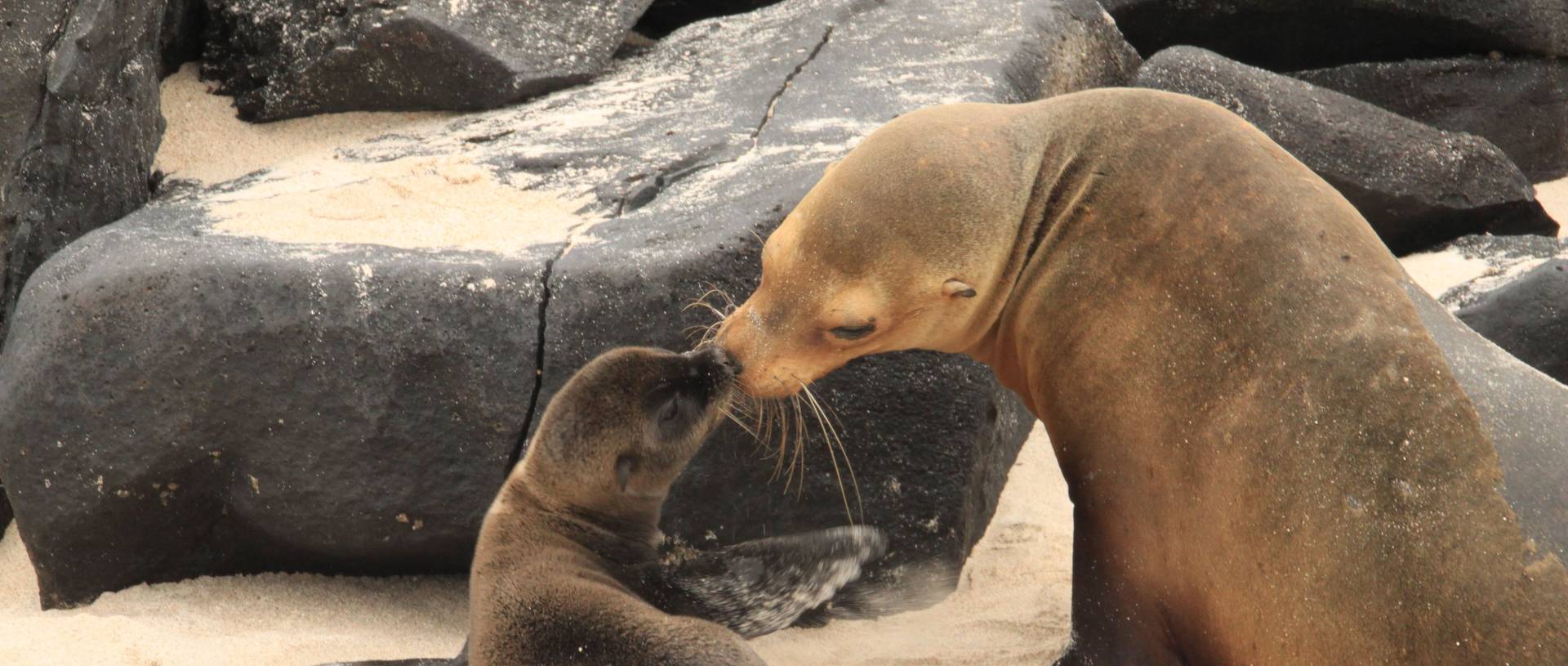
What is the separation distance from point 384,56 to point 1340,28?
524cm

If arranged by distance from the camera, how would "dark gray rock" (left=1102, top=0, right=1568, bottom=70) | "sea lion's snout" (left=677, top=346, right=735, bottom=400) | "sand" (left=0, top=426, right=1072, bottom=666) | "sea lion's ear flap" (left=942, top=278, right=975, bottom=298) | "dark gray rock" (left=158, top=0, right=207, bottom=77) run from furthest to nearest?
"dark gray rock" (left=1102, top=0, right=1568, bottom=70) → "dark gray rock" (left=158, top=0, right=207, bottom=77) → "sand" (left=0, top=426, right=1072, bottom=666) → "sea lion's snout" (left=677, top=346, right=735, bottom=400) → "sea lion's ear flap" (left=942, top=278, right=975, bottom=298)

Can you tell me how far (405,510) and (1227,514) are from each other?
92.1 inches

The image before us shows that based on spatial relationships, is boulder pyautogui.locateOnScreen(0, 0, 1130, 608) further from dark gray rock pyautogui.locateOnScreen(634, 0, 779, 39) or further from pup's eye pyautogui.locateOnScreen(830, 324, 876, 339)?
dark gray rock pyautogui.locateOnScreen(634, 0, 779, 39)

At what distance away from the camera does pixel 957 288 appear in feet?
11.0

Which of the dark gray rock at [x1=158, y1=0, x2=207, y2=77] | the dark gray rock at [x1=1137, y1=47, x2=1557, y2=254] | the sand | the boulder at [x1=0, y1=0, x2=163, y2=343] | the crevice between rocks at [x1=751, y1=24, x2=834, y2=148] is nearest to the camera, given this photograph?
the sand

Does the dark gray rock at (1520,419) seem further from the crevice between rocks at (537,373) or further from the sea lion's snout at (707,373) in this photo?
the crevice between rocks at (537,373)

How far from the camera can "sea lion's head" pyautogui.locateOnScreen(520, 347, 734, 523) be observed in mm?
3631

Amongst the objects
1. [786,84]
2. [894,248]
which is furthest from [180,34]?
[894,248]

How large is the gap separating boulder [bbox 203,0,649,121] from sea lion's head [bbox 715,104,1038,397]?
9.28 feet

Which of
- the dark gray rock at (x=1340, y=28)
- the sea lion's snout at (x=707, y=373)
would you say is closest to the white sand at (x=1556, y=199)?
the dark gray rock at (x=1340, y=28)

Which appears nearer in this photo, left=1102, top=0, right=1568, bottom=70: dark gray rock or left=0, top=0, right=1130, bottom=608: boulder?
left=0, top=0, right=1130, bottom=608: boulder

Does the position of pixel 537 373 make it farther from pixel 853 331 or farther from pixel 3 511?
pixel 3 511

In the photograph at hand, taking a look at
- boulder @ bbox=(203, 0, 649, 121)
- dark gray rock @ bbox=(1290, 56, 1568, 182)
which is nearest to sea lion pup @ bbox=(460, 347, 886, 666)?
boulder @ bbox=(203, 0, 649, 121)

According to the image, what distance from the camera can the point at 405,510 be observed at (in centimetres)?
427
